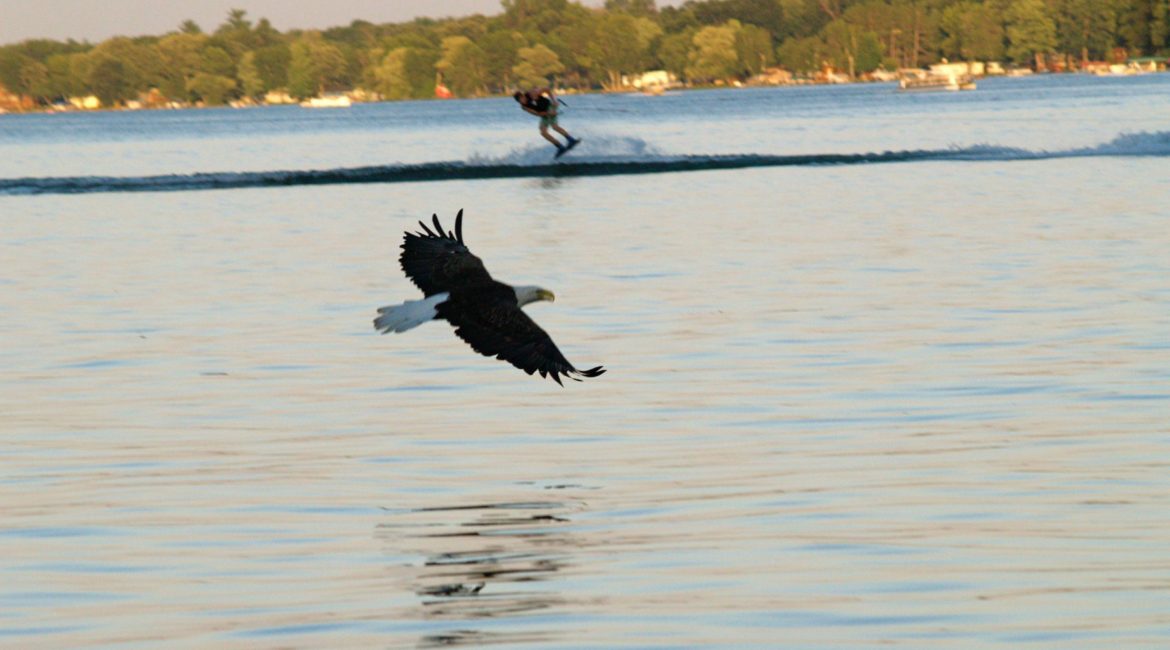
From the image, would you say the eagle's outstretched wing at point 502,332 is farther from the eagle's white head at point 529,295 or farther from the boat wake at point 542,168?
the boat wake at point 542,168

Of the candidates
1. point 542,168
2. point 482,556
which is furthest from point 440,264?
point 542,168

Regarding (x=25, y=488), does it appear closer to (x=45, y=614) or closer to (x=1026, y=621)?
(x=45, y=614)

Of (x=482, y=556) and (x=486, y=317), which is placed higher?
(x=486, y=317)

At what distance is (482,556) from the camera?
10.7 m

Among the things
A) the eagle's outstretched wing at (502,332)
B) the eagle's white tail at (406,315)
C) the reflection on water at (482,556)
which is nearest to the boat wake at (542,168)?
the eagle's white tail at (406,315)

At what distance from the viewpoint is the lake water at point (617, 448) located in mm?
9570

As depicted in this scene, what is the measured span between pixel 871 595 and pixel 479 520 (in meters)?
2.73

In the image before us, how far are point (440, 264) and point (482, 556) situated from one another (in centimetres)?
373

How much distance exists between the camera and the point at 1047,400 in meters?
15.1

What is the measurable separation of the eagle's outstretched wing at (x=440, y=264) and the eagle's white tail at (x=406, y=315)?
0.37 metres

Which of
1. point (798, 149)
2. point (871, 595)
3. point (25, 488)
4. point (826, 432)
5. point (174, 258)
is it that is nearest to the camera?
point (871, 595)

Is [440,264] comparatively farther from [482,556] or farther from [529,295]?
[482,556]

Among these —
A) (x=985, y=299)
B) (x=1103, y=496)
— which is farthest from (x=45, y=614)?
(x=985, y=299)

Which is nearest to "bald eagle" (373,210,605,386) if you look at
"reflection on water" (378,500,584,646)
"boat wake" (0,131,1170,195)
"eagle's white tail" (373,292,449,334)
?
"eagle's white tail" (373,292,449,334)
